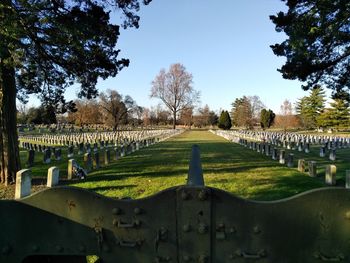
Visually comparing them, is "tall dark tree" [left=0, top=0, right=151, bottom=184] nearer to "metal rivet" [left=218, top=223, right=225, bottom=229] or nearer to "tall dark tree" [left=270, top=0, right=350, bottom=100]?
"tall dark tree" [left=270, top=0, right=350, bottom=100]

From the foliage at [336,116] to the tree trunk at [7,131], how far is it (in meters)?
68.9

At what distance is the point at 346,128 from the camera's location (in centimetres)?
7038

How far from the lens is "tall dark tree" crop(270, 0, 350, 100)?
13.6 m

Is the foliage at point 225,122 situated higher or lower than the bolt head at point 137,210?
higher

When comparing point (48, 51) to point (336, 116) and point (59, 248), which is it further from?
point (336, 116)

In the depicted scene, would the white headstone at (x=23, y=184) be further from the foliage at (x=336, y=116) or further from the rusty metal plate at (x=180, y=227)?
the foliage at (x=336, y=116)

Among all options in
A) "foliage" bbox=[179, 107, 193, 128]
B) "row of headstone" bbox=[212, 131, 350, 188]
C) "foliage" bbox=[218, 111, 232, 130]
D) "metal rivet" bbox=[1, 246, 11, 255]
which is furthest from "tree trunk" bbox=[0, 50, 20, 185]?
"foliage" bbox=[179, 107, 193, 128]

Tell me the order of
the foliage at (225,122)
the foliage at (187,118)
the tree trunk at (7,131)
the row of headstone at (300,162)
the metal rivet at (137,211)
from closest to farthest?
1. the metal rivet at (137,211)
2. the row of headstone at (300,162)
3. the tree trunk at (7,131)
4. the foliage at (225,122)
5. the foliage at (187,118)

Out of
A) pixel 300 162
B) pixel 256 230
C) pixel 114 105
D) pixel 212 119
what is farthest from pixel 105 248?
pixel 212 119

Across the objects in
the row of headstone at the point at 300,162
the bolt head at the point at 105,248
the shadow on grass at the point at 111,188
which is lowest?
the shadow on grass at the point at 111,188

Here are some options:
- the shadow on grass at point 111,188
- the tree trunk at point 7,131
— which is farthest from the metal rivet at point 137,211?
the tree trunk at point 7,131

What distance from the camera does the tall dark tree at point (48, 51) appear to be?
1055 cm

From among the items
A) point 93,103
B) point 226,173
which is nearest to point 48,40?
point 226,173

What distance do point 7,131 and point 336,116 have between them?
70.5 meters
